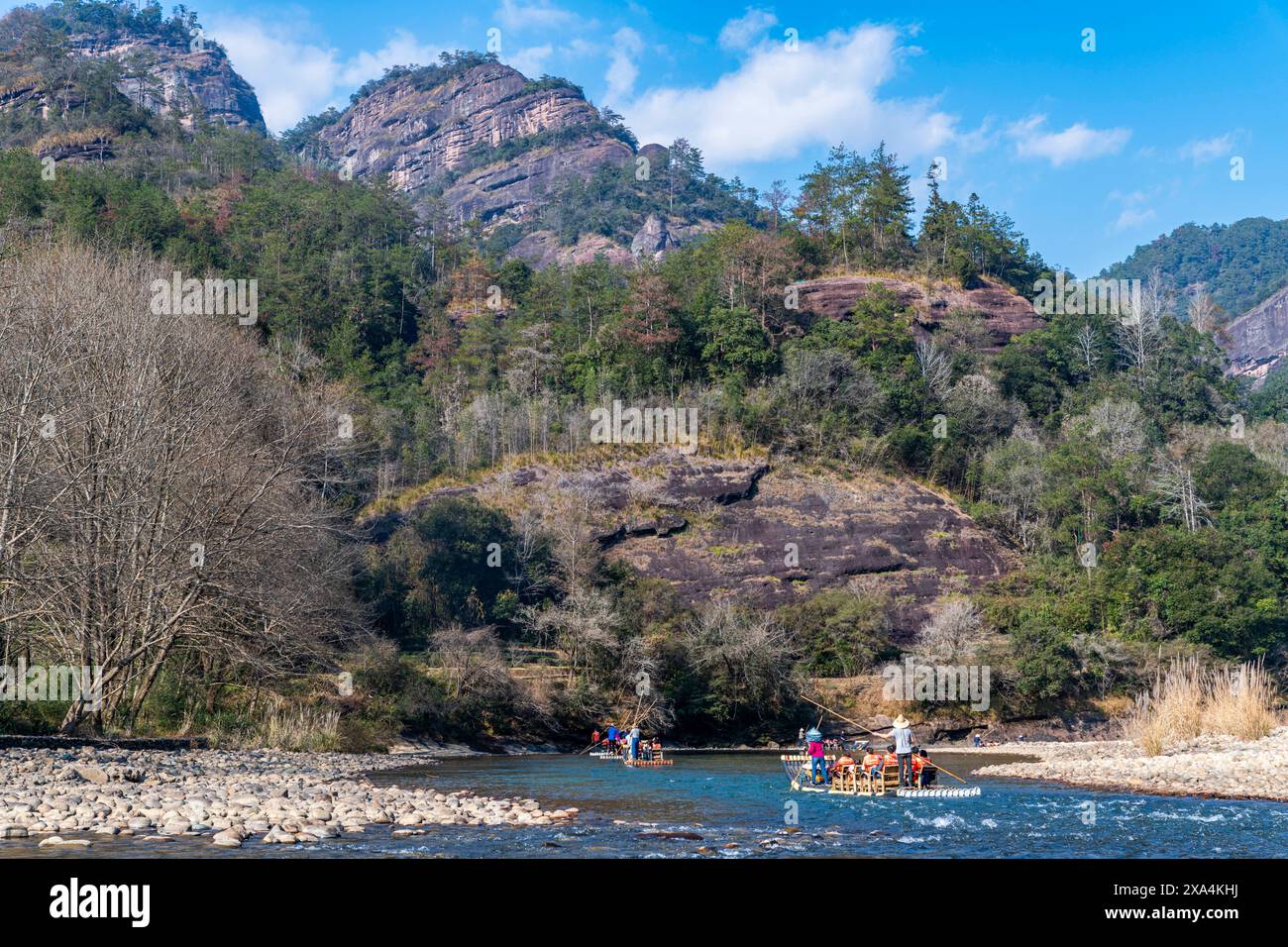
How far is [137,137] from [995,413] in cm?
8377

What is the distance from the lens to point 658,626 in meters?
47.1

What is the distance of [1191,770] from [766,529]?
Answer: 36.4 meters

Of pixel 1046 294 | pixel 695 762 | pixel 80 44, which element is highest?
pixel 80 44

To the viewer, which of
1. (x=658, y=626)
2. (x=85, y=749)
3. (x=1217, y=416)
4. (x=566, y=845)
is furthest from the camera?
(x=1217, y=416)

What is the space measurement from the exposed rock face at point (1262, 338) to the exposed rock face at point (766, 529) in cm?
14279

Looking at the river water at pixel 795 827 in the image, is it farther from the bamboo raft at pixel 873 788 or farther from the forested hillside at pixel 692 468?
the forested hillside at pixel 692 468

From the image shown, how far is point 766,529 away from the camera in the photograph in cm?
6259

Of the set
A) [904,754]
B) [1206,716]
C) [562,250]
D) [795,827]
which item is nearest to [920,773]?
[904,754]

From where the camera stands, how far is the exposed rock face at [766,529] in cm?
5912

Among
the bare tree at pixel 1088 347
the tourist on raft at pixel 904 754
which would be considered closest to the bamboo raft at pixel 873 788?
the tourist on raft at pixel 904 754

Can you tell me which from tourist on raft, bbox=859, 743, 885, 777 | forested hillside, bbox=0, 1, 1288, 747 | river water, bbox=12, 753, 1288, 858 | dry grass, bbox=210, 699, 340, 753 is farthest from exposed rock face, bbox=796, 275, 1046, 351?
tourist on raft, bbox=859, 743, 885, 777
